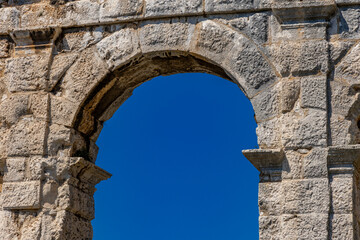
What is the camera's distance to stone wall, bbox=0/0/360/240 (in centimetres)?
685

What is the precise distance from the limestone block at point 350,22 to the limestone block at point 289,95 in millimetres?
675

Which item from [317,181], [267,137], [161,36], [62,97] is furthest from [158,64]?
[317,181]

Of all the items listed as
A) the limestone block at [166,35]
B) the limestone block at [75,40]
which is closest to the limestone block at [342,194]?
the limestone block at [166,35]

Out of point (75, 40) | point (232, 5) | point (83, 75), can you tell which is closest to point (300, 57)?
point (232, 5)

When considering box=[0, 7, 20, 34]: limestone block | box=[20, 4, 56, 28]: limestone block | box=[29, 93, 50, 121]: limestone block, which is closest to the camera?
box=[29, 93, 50, 121]: limestone block

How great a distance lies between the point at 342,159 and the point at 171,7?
2372 millimetres

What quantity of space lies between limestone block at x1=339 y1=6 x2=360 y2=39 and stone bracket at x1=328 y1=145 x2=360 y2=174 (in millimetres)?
1143

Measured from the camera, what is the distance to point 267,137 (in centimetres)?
712

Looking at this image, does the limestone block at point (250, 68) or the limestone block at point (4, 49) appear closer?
the limestone block at point (250, 68)

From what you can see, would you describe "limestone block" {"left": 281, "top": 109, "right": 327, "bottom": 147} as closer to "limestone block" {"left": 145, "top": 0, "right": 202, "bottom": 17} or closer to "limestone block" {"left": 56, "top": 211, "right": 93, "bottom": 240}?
"limestone block" {"left": 145, "top": 0, "right": 202, "bottom": 17}

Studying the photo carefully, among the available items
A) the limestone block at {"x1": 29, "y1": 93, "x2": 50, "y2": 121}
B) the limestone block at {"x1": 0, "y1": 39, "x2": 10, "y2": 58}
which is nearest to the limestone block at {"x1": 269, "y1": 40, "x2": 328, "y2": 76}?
the limestone block at {"x1": 29, "y1": 93, "x2": 50, "y2": 121}

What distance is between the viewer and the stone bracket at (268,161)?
273 inches

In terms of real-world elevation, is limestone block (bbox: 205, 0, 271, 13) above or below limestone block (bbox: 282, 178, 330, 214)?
above

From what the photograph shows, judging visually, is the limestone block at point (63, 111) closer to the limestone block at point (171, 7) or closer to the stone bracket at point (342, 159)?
the limestone block at point (171, 7)
